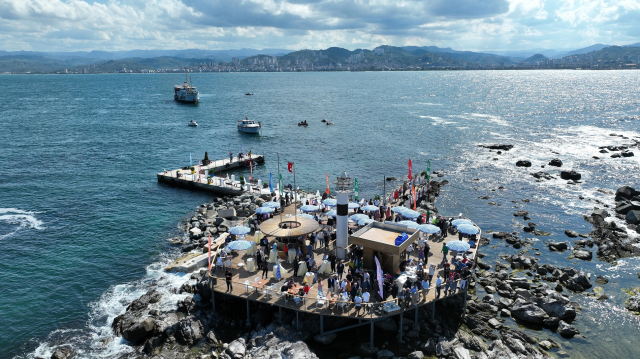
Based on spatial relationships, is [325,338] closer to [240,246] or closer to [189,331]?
[189,331]

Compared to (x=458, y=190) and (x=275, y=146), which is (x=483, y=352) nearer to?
(x=458, y=190)

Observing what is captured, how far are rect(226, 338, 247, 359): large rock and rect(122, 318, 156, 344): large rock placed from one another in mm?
5915

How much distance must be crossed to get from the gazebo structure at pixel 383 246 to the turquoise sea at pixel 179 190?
10.0 m

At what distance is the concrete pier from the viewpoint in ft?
181

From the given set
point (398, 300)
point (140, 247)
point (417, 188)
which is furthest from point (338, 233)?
point (417, 188)

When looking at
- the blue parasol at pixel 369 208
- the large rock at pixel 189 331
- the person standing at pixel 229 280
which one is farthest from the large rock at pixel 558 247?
the large rock at pixel 189 331

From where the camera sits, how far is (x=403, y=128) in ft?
354

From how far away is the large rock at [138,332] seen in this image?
26.0m

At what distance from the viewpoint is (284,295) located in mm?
25938

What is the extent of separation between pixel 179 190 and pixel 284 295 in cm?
3681

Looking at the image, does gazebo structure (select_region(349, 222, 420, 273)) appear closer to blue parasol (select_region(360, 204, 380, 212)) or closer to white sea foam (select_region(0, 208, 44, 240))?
blue parasol (select_region(360, 204, 380, 212))

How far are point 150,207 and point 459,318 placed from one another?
126 ft

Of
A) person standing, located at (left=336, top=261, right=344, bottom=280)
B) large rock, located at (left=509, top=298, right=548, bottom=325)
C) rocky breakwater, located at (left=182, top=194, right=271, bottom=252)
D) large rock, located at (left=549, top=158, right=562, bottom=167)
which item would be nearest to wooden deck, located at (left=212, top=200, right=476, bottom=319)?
person standing, located at (left=336, top=261, right=344, bottom=280)

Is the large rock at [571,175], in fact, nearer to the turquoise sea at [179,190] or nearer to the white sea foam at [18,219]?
the turquoise sea at [179,190]
